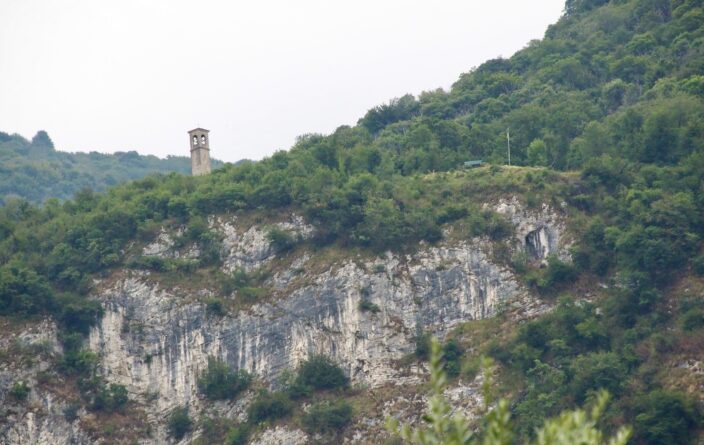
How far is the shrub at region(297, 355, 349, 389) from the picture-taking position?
59678 mm

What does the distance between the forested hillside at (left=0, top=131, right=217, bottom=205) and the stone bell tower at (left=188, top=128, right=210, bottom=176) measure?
48759 millimetres

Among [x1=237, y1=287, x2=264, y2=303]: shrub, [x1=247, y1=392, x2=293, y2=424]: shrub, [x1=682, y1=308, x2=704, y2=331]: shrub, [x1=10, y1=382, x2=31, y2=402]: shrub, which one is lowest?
[x1=247, y1=392, x2=293, y2=424]: shrub

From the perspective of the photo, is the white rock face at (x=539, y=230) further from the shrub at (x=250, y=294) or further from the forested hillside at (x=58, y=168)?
the forested hillside at (x=58, y=168)

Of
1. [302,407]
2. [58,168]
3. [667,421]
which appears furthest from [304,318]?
[58,168]

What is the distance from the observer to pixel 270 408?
58.8m

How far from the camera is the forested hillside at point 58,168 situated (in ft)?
463

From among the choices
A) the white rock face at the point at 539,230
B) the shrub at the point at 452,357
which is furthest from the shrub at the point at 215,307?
the white rock face at the point at 539,230

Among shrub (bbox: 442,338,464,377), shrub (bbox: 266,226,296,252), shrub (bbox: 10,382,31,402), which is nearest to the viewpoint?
shrub (bbox: 442,338,464,377)

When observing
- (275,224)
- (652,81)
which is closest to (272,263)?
(275,224)

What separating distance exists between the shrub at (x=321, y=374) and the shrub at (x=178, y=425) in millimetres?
5171

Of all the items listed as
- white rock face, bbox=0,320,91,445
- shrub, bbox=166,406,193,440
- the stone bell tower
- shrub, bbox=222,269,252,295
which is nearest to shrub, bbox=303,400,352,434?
shrub, bbox=166,406,193,440

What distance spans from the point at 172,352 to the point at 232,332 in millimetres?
2901

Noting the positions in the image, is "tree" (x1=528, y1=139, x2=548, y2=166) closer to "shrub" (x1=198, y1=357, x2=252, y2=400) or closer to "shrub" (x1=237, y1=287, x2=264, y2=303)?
"shrub" (x1=237, y1=287, x2=264, y2=303)

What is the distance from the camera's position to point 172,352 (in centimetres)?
6284
